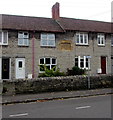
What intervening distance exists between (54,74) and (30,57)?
386cm

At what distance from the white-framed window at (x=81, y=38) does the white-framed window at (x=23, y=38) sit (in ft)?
20.6

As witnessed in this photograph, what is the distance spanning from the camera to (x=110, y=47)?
2698 cm

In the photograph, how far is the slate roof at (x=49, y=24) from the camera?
22614 mm

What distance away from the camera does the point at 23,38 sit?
73.1 feet

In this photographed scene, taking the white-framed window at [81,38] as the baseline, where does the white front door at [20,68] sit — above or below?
below

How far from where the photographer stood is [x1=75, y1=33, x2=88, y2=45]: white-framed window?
81.7ft

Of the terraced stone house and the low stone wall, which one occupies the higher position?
the terraced stone house

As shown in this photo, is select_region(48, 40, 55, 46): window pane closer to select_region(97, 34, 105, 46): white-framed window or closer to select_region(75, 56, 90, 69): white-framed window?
select_region(75, 56, 90, 69): white-framed window

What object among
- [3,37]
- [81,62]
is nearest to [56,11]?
[81,62]

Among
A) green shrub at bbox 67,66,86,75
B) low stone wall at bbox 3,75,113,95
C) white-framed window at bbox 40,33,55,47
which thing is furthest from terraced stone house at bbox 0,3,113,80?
low stone wall at bbox 3,75,113,95

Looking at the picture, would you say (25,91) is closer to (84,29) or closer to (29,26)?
(29,26)

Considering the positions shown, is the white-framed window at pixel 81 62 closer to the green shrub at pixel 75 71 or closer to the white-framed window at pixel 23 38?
the green shrub at pixel 75 71

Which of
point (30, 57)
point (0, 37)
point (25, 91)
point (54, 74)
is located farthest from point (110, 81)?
point (0, 37)

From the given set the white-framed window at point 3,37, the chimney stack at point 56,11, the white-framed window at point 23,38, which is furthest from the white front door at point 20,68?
the chimney stack at point 56,11
